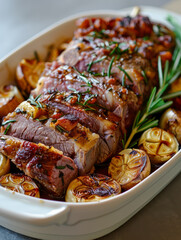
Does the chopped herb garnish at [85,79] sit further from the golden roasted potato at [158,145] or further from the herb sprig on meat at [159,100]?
the golden roasted potato at [158,145]

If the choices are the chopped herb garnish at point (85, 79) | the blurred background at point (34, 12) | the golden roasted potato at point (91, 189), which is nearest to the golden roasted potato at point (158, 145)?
the golden roasted potato at point (91, 189)

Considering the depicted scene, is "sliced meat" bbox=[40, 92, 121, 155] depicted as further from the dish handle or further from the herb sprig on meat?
the dish handle

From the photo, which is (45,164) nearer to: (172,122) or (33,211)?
(33,211)

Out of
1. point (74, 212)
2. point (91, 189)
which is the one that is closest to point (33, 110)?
point (91, 189)

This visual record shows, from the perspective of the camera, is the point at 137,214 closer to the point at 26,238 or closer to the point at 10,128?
the point at 26,238

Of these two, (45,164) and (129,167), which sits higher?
(45,164)

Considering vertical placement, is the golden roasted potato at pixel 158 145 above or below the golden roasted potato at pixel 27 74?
below
